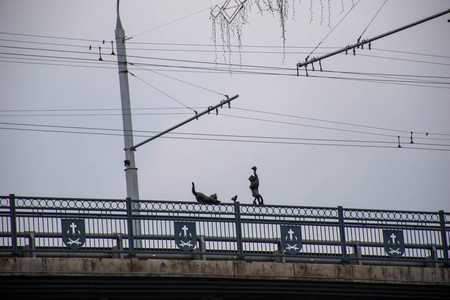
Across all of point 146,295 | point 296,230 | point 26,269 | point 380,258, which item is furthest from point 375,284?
point 26,269

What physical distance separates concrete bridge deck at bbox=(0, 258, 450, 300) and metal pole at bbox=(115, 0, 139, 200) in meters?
7.49

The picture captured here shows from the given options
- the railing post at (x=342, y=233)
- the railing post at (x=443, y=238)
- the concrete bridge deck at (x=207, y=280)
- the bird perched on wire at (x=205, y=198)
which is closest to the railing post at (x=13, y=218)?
the concrete bridge deck at (x=207, y=280)

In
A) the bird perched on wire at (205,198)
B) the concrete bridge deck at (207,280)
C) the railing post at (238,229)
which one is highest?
the bird perched on wire at (205,198)

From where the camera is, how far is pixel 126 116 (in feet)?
110

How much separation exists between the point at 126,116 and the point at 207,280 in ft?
31.7

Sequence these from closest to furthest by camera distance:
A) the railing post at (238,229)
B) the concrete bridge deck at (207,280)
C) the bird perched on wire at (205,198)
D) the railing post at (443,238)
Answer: the concrete bridge deck at (207,280)
the railing post at (238,229)
the bird perched on wire at (205,198)
the railing post at (443,238)

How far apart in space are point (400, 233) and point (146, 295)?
25.5ft

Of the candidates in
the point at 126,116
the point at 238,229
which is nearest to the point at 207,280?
the point at 238,229

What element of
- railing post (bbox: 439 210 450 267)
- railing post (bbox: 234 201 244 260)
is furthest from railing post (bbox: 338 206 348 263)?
railing post (bbox: 439 210 450 267)

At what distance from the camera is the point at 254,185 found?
3067cm

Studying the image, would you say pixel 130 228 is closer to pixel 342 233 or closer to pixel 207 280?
pixel 207 280

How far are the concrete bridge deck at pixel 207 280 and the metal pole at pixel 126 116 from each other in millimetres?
7494

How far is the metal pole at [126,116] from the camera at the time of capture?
32656 mm

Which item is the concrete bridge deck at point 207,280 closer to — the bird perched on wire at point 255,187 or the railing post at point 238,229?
the railing post at point 238,229
